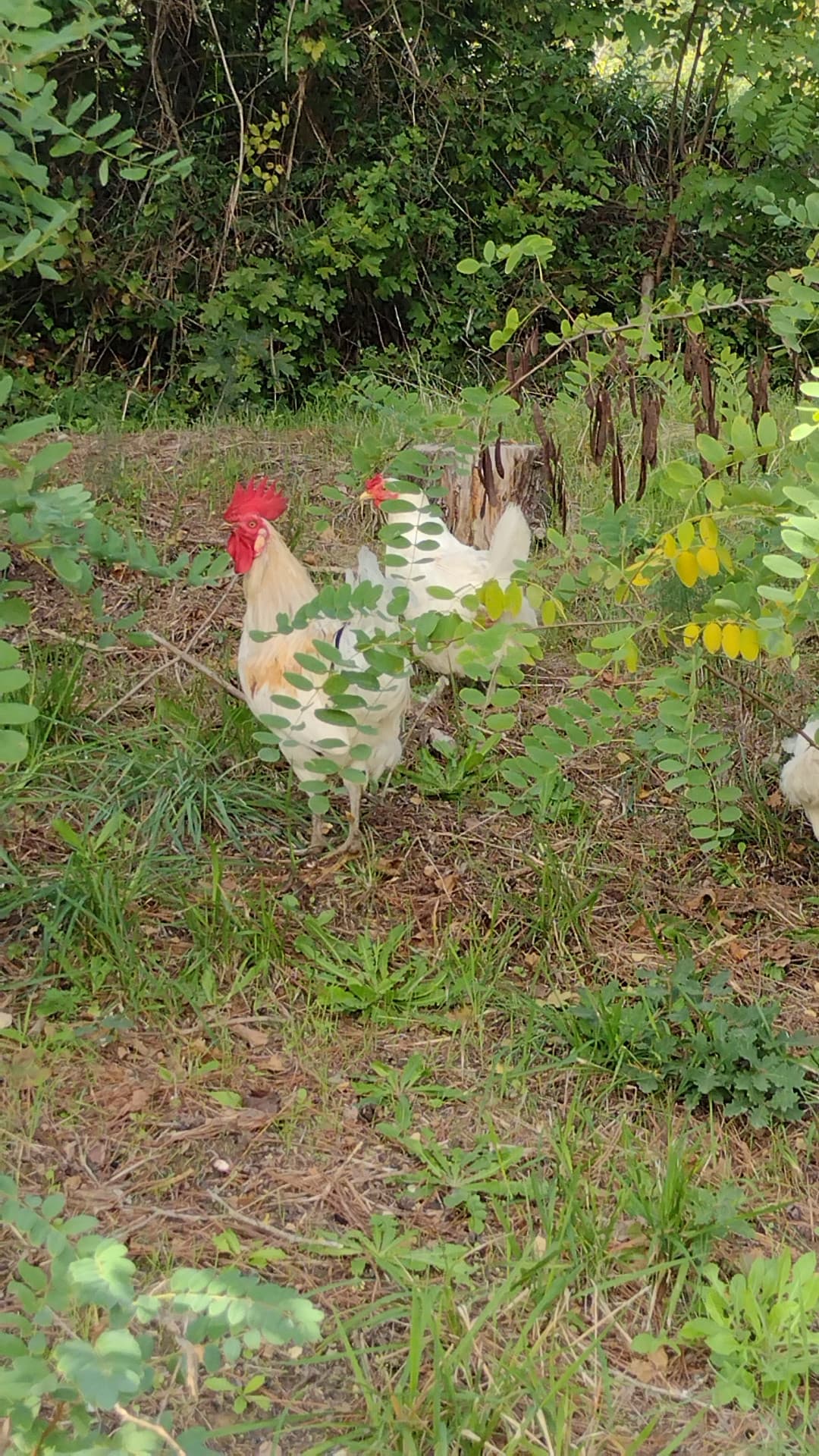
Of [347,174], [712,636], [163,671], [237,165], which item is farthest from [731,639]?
[237,165]

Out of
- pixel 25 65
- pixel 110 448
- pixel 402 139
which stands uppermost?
pixel 25 65

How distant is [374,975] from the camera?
2713 millimetres

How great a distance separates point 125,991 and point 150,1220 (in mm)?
610

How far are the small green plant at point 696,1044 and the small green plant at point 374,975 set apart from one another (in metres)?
0.28

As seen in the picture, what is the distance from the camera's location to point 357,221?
7.03 meters

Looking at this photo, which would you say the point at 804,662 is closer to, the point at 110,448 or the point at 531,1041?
the point at 531,1041

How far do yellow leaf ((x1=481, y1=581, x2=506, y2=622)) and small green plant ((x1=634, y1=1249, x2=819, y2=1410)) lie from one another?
45.3 inches

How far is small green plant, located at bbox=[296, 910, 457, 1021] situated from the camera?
265 cm

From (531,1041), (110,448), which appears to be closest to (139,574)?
(110,448)

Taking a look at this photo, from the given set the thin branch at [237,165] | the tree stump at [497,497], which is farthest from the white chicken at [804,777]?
the thin branch at [237,165]

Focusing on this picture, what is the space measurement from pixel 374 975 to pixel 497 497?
7.54 feet

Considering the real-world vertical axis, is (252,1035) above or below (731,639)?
below

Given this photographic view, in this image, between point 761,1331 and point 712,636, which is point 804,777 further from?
point 761,1331

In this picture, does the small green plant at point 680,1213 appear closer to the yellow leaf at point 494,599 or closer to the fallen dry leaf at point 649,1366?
the fallen dry leaf at point 649,1366
